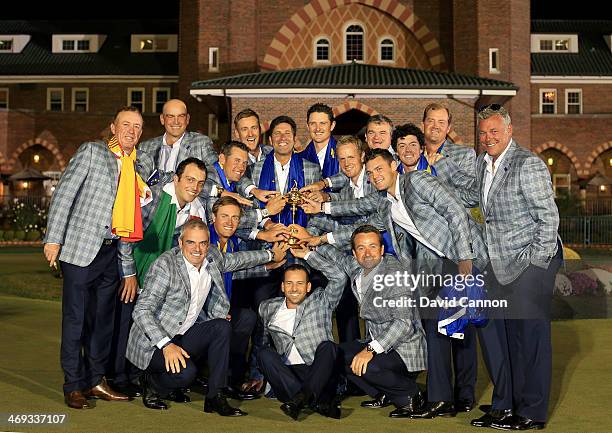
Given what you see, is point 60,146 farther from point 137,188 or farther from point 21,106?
point 137,188

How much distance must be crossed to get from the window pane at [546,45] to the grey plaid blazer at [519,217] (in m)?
46.7

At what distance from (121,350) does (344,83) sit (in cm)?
2136

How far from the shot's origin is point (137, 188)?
305 inches

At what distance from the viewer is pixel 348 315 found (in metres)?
8.29

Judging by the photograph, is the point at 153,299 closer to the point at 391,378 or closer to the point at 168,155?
the point at 391,378

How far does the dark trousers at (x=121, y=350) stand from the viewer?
26.3 feet

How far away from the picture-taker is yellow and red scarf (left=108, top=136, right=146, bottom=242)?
7.43 meters

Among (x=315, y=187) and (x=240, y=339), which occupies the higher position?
(x=315, y=187)

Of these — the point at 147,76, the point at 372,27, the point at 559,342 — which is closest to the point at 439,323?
the point at 559,342

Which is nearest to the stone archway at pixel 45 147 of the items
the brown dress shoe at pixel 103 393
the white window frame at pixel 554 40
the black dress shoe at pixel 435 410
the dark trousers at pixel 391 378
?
the white window frame at pixel 554 40

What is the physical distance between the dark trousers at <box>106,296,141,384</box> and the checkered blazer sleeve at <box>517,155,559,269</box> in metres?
3.61

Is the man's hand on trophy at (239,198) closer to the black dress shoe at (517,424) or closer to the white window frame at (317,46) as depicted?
the black dress shoe at (517,424)

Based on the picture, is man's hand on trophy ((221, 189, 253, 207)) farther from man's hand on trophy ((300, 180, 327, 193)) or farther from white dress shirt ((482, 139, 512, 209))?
white dress shirt ((482, 139, 512, 209))

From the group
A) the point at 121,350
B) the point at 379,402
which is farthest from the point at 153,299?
the point at 379,402
